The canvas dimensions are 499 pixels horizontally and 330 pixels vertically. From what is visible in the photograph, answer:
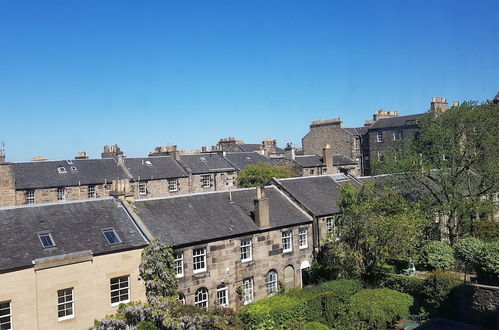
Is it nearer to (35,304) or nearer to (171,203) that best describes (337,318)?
(171,203)

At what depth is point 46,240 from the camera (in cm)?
2291

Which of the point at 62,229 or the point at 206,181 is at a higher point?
the point at 206,181

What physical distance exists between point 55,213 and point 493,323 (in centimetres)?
2398

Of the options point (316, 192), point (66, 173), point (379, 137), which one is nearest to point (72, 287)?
point (316, 192)

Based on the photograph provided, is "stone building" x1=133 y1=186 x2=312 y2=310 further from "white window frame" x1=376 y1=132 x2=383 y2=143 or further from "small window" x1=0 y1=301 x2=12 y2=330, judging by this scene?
"white window frame" x1=376 y1=132 x2=383 y2=143

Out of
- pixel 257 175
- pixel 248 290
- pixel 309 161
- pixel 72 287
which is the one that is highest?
pixel 309 161

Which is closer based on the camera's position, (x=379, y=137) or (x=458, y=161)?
(x=458, y=161)

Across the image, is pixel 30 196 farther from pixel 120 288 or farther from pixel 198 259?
pixel 120 288

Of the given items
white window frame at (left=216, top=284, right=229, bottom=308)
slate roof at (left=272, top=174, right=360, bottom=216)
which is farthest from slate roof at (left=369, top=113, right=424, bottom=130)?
white window frame at (left=216, top=284, right=229, bottom=308)

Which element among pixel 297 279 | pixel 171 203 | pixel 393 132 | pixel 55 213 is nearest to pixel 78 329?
pixel 55 213

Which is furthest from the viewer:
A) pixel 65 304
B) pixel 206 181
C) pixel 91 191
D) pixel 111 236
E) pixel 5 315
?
pixel 206 181

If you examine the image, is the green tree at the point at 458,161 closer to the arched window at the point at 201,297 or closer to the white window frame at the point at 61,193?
the arched window at the point at 201,297

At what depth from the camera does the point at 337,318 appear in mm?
25234

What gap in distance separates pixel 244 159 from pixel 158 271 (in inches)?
1715
